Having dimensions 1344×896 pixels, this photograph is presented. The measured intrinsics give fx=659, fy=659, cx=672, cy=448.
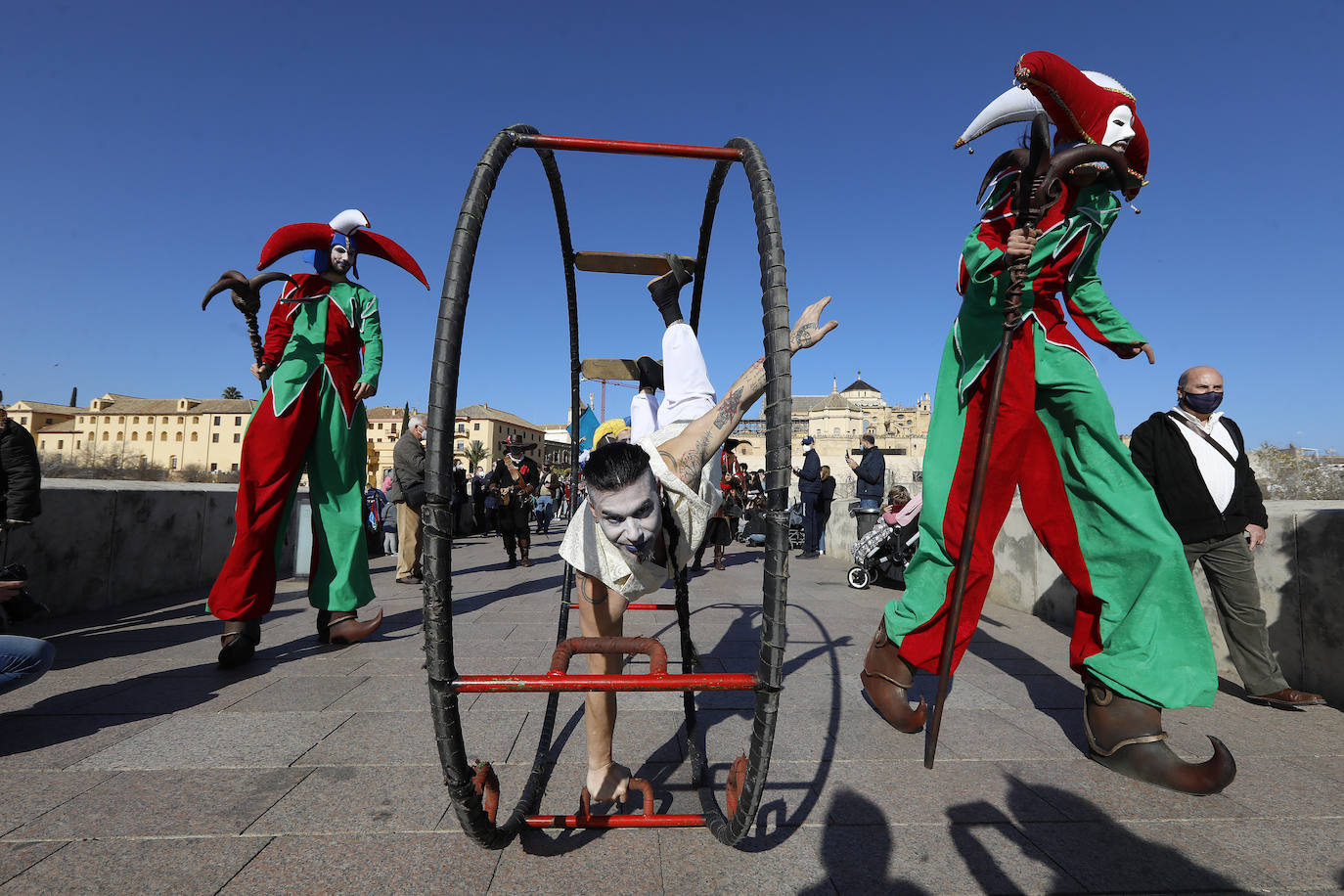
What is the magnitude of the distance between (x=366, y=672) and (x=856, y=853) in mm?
2849

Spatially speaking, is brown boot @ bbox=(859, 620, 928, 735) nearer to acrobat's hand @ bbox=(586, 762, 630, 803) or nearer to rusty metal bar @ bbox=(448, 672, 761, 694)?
acrobat's hand @ bbox=(586, 762, 630, 803)

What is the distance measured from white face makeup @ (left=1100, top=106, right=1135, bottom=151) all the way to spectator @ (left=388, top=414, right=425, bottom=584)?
6531 millimetres

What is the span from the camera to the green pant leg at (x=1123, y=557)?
7.83ft

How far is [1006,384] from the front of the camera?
249cm

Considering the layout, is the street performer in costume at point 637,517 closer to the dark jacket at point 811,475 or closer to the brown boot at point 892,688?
the brown boot at point 892,688

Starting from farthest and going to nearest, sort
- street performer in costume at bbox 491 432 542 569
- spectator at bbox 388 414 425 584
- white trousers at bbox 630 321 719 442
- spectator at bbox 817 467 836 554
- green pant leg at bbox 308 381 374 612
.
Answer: spectator at bbox 817 467 836 554, street performer in costume at bbox 491 432 542 569, spectator at bbox 388 414 425 584, green pant leg at bbox 308 381 374 612, white trousers at bbox 630 321 719 442

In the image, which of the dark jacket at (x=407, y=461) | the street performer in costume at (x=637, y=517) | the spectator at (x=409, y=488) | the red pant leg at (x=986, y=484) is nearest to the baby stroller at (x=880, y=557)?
the red pant leg at (x=986, y=484)

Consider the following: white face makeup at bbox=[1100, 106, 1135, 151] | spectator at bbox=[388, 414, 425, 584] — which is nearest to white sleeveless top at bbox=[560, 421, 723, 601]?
white face makeup at bbox=[1100, 106, 1135, 151]

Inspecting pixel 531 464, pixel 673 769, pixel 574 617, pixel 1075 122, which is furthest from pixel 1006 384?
pixel 531 464

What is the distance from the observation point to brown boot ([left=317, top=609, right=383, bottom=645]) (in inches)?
168

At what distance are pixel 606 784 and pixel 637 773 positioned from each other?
438 millimetres

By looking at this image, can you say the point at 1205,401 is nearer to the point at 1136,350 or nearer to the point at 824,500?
the point at 1136,350

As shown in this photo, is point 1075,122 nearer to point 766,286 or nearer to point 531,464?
point 766,286

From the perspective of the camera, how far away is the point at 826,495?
10344 millimetres
